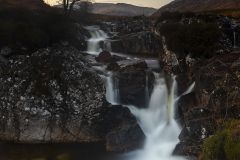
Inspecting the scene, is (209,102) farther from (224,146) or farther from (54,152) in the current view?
(54,152)

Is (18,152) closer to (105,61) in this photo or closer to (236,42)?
(105,61)

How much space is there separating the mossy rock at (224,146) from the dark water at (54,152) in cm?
1071

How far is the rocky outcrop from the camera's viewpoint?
29141mm

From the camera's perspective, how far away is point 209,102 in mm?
31359

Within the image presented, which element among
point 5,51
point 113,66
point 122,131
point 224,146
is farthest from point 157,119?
point 224,146

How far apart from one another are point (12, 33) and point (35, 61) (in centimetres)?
402

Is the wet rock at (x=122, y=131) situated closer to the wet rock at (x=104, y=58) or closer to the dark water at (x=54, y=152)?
the dark water at (x=54, y=152)

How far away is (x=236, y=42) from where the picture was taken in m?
41.8

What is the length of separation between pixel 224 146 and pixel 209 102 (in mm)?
11324

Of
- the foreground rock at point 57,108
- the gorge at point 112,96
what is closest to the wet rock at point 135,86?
the gorge at point 112,96

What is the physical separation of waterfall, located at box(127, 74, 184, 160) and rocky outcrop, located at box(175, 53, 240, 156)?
3.78ft

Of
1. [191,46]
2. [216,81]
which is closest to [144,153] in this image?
[216,81]

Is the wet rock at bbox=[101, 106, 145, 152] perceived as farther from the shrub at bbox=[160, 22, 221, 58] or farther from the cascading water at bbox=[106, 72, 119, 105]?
the shrub at bbox=[160, 22, 221, 58]

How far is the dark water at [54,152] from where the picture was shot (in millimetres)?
30545
